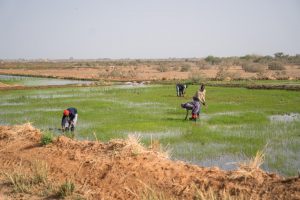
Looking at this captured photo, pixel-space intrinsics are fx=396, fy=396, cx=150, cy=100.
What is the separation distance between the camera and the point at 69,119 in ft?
47.9

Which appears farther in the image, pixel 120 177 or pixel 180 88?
pixel 180 88

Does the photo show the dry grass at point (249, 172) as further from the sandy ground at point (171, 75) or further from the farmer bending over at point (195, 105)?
the sandy ground at point (171, 75)

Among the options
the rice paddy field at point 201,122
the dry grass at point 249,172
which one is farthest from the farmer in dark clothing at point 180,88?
the dry grass at point 249,172

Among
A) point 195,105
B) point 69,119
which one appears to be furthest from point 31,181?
point 195,105

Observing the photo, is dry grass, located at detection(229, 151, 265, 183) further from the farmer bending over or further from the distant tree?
the distant tree

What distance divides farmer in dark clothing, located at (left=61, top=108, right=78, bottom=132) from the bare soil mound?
2974mm

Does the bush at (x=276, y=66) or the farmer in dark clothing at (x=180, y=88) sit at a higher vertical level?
the bush at (x=276, y=66)

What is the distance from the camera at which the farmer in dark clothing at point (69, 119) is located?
1399 centimetres

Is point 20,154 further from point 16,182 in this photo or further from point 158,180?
point 158,180

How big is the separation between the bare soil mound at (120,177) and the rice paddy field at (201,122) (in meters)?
0.67

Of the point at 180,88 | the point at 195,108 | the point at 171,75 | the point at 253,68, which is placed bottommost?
the point at 171,75

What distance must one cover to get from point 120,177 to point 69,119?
6717 mm

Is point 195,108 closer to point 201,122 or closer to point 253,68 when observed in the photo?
point 201,122

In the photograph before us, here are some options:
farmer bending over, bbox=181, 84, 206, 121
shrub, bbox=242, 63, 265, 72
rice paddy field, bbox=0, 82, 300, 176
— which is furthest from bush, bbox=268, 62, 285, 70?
farmer bending over, bbox=181, 84, 206, 121
